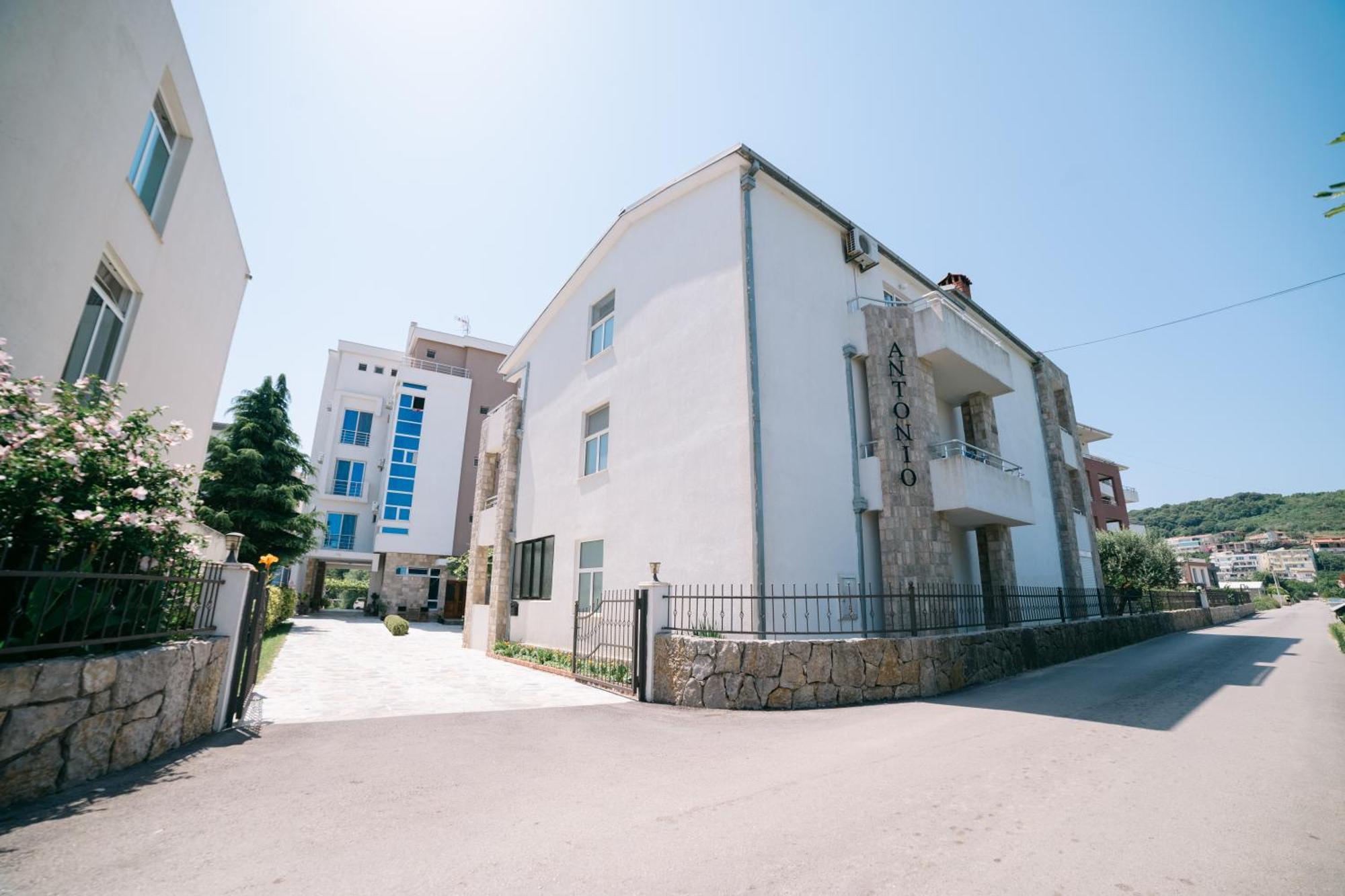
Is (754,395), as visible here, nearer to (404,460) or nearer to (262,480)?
(262,480)

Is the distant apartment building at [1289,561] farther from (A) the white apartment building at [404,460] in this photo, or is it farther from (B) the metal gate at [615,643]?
(B) the metal gate at [615,643]

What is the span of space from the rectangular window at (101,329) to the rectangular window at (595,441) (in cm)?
901

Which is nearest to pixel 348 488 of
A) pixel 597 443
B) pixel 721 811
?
pixel 597 443

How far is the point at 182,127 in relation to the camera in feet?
32.1

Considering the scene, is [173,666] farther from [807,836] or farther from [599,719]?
[807,836]

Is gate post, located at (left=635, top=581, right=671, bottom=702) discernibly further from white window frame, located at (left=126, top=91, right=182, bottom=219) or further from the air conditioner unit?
white window frame, located at (left=126, top=91, right=182, bottom=219)

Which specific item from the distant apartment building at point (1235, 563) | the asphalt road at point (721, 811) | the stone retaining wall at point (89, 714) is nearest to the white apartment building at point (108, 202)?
the stone retaining wall at point (89, 714)

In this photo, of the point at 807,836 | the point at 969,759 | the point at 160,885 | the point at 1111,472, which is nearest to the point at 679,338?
the point at 969,759

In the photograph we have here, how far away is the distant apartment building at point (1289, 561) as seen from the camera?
13450cm

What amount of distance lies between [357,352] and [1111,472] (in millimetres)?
56423

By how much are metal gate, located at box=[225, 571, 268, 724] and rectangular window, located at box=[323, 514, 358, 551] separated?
31.9m

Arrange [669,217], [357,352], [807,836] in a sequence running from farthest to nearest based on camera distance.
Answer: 1. [357,352]
2. [669,217]
3. [807,836]

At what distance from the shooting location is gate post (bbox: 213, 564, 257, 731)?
6465 millimetres

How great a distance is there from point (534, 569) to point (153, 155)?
11.7 metres
